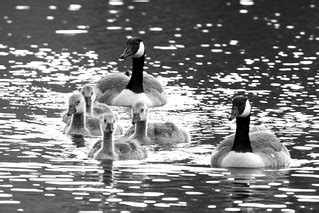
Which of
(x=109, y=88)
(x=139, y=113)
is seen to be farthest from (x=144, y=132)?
(x=109, y=88)

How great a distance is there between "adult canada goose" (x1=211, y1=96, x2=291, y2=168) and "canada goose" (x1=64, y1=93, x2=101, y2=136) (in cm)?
361

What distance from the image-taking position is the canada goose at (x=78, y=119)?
82.9 feet

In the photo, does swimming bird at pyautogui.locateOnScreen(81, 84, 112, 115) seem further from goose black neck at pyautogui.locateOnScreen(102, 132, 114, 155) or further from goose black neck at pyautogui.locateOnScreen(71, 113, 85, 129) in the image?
goose black neck at pyautogui.locateOnScreen(102, 132, 114, 155)

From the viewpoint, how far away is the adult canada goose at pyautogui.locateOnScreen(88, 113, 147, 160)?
896 inches

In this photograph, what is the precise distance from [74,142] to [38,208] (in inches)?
230

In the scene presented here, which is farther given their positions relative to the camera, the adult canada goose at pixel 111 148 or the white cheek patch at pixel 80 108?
the white cheek patch at pixel 80 108

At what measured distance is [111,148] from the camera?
22781mm

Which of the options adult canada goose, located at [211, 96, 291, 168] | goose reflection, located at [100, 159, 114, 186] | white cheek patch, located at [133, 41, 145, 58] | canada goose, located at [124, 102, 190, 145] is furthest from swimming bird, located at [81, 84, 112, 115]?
adult canada goose, located at [211, 96, 291, 168]

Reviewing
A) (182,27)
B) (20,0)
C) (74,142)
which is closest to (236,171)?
(74,142)

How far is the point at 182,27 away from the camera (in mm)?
37625

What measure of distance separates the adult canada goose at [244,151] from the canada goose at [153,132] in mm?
1704

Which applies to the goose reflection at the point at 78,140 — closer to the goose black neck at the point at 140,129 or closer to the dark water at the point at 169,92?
the dark water at the point at 169,92

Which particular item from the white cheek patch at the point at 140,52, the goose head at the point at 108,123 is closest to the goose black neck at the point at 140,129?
the goose head at the point at 108,123

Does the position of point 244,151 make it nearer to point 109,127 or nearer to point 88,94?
point 109,127
